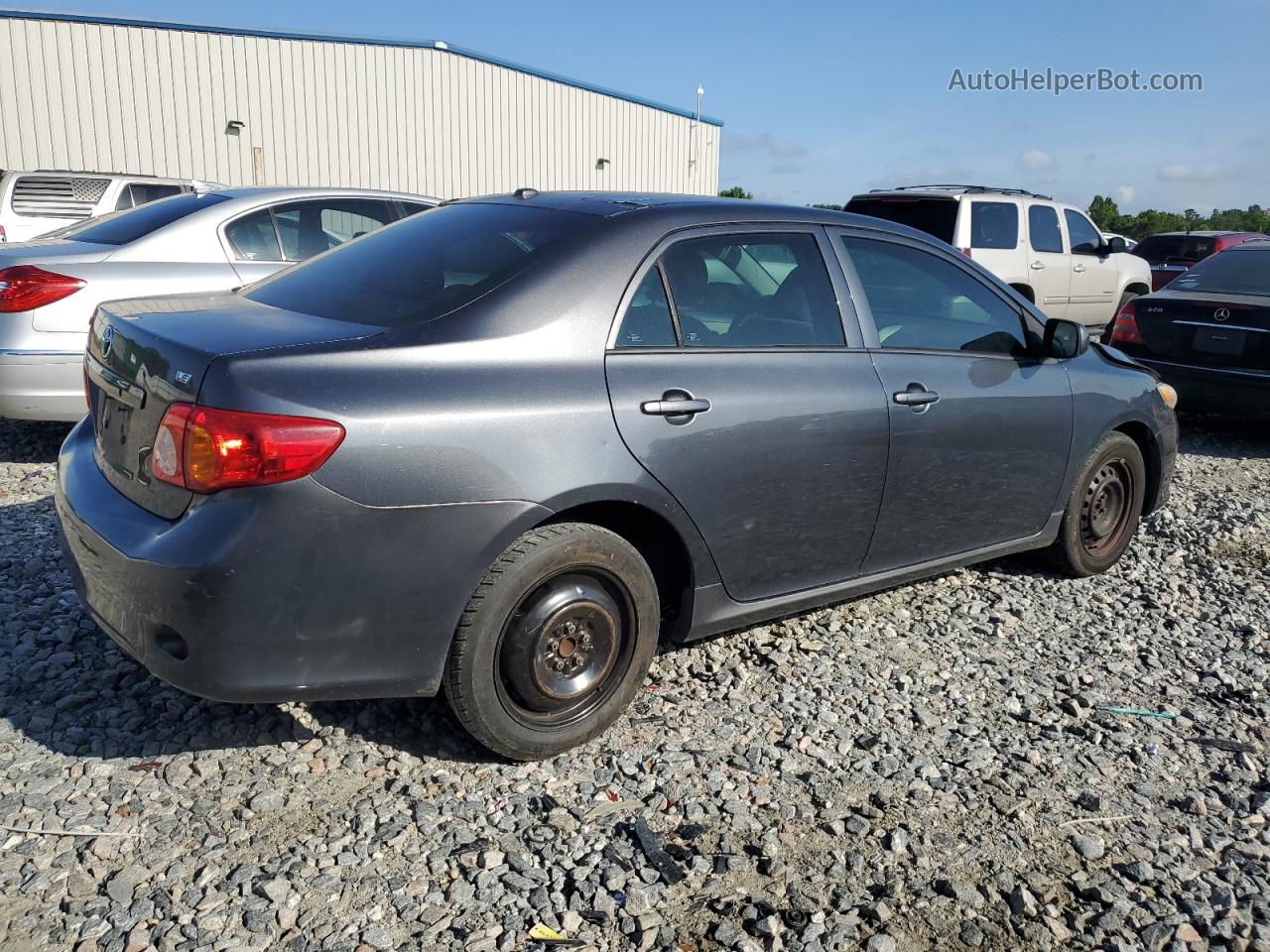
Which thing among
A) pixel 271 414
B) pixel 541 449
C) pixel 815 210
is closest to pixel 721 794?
pixel 541 449

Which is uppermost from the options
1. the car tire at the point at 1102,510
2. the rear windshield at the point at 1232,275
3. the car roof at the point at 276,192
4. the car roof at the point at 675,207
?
the car roof at the point at 276,192

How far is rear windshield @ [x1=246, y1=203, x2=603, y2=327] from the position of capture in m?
3.16

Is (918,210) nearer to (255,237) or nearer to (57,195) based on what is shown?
(255,237)

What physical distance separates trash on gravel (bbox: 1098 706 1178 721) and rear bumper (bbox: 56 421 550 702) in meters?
2.19

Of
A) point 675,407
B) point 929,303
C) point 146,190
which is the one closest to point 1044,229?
point 929,303

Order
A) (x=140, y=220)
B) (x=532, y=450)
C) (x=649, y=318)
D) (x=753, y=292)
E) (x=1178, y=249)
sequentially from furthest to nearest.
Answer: (x=1178, y=249)
(x=140, y=220)
(x=753, y=292)
(x=649, y=318)
(x=532, y=450)

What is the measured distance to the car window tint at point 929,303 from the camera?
13.3 feet

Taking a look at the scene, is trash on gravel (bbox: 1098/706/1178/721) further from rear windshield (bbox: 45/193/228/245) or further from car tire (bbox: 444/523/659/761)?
rear windshield (bbox: 45/193/228/245)

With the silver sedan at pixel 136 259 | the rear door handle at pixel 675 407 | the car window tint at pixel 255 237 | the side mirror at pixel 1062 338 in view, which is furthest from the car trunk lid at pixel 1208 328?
the car window tint at pixel 255 237

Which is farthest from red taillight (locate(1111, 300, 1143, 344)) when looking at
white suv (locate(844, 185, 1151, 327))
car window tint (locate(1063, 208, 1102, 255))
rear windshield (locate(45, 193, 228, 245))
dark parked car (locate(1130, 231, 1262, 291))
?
dark parked car (locate(1130, 231, 1262, 291))

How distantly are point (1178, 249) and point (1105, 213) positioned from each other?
2832cm

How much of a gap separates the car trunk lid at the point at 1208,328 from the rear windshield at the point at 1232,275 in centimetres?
20

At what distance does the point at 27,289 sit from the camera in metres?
5.73

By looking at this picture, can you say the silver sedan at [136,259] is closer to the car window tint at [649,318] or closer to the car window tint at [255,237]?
the car window tint at [255,237]
